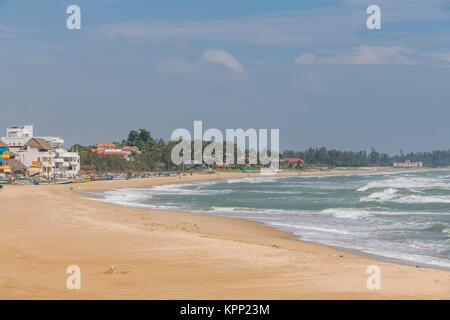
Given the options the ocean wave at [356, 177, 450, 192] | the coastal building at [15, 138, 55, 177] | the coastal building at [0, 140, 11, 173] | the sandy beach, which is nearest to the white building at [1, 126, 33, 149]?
the coastal building at [15, 138, 55, 177]

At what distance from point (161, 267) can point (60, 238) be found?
5.87 metres

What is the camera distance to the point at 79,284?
9375mm

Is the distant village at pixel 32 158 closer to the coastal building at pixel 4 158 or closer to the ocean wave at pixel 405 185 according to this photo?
the coastal building at pixel 4 158

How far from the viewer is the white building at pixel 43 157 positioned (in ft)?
265

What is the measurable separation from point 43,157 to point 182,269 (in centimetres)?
7566

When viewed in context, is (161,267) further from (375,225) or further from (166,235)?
(375,225)

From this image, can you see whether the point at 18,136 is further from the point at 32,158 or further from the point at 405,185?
the point at 405,185

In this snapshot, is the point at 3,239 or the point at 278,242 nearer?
the point at 3,239

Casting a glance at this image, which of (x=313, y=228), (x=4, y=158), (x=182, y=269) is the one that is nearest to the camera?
(x=182, y=269)

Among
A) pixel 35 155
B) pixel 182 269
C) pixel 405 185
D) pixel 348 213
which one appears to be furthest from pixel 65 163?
pixel 182 269

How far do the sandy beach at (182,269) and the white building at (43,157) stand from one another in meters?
65.3

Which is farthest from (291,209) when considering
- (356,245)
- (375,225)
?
(356,245)

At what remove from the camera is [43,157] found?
8175 centimetres

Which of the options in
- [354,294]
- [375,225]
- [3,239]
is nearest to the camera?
[354,294]
